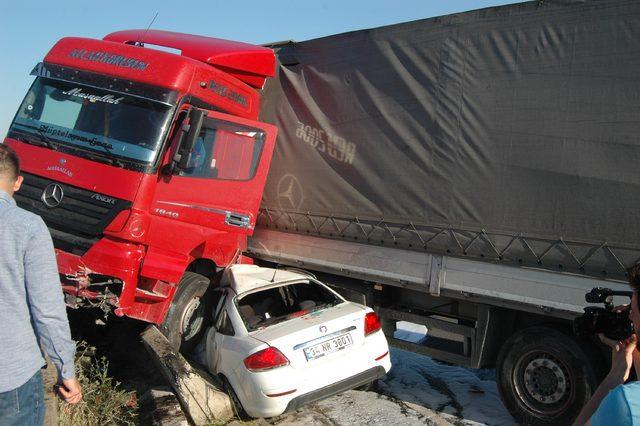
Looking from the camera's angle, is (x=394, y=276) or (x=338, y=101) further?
(x=338, y=101)

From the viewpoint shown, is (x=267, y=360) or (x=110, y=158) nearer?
(x=267, y=360)

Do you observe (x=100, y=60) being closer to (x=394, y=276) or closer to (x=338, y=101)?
(x=338, y=101)

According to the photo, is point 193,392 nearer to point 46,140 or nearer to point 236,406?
point 236,406

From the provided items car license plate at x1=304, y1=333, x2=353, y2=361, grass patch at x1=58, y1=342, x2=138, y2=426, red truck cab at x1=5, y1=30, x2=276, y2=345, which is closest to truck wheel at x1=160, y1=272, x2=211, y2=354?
red truck cab at x1=5, y1=30, x2=276, y2=345

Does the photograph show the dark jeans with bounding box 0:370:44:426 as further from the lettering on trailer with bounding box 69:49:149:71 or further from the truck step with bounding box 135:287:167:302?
the lettering on trailer with bounding box 69:49:149:71

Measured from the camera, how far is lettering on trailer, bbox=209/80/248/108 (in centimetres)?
631

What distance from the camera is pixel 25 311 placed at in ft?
7.82

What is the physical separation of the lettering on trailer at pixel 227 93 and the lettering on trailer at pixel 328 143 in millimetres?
764

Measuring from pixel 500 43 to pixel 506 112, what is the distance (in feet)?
2.14

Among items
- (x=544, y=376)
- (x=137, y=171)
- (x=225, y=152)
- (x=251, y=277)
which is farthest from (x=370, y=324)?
(x=137, y=171)

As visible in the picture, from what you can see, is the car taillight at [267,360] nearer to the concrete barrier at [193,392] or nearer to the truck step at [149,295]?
Result: the concrete barrier at [193,392]

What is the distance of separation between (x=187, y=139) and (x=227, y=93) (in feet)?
3.74

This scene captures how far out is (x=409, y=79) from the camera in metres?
5.80

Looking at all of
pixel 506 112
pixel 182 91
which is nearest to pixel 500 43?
pixel 506 112
